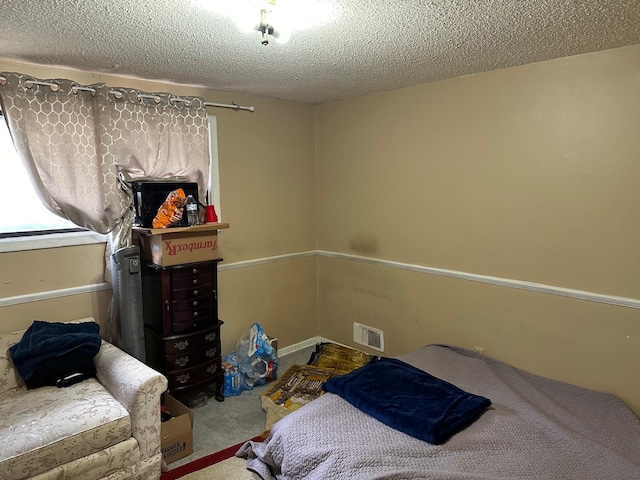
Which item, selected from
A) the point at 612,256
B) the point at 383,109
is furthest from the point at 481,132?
the point at 612,256

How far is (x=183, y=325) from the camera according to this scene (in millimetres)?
2947

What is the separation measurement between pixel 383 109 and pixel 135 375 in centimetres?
260

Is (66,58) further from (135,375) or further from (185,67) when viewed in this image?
(135,375)

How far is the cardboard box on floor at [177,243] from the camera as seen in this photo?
9.27 feet

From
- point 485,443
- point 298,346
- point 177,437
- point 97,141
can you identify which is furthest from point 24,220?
point 485,443

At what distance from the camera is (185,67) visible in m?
2.72

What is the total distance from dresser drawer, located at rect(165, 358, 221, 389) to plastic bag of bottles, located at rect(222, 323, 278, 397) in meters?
0.20

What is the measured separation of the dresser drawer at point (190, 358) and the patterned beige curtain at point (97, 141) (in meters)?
0.82

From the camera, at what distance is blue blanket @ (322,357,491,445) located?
2.18 metres

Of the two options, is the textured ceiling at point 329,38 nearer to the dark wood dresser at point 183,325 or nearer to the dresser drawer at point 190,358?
the dark wood dresser at point 183,325

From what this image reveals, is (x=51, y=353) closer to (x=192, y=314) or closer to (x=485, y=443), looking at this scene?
(x=192, y=314)

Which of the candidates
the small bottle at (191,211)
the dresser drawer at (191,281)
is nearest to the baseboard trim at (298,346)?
the dresser drawer at (191,281)

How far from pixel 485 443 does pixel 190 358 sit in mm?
1883

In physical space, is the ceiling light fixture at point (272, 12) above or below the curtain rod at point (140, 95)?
above
